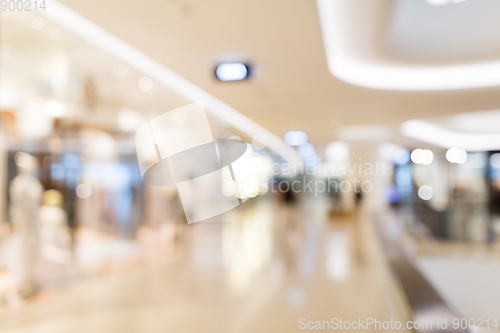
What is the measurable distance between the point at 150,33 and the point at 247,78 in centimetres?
111

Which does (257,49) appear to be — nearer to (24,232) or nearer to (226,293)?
(226,293)

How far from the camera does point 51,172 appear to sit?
251 inches

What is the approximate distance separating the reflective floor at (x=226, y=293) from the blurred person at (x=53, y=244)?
18.4 inches

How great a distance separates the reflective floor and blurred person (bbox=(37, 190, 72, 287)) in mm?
468

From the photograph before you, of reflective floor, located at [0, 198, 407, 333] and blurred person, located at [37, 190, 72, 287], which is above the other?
blurred person, located at [37, 190, 72, 287]

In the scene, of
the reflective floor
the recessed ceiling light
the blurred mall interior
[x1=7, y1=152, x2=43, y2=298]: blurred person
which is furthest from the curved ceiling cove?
[x1=7, y1=152, x2=43, y2=298]: blurred person

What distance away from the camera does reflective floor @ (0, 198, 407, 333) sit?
3354 mm

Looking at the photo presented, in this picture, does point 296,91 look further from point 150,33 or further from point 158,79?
point 150,33

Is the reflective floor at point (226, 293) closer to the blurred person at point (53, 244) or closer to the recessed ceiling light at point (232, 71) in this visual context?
the blurred person at point (53, 244)

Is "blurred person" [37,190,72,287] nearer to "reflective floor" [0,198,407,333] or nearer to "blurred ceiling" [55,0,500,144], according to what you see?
"reflective floor" [0,198,407,333]

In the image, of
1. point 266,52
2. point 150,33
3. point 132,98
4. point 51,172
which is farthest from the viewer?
point 51,172

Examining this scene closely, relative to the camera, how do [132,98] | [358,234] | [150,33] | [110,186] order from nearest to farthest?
[150,33], [132,98], [110,186], [358,234]

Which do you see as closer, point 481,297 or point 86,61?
point 86,61

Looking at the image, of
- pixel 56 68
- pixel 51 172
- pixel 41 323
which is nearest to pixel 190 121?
pixel 41 323
